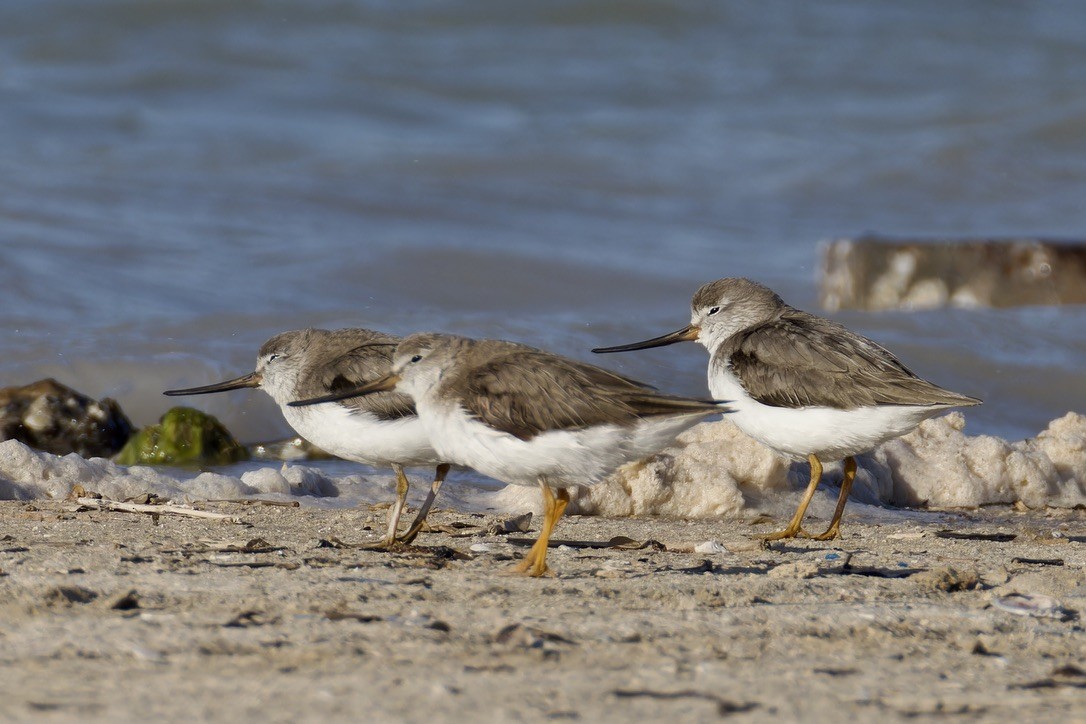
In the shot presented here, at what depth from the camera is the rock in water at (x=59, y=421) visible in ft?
24.0

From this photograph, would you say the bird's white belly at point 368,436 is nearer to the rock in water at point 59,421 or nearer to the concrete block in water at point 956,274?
the rock in water at point 59,421

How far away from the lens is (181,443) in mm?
7242

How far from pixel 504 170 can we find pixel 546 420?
1392 centimetres

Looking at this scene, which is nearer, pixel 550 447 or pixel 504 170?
pixel 550 447

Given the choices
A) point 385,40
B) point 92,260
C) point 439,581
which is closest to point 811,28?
point 385,40

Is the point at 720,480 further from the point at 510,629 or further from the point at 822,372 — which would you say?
the point at 510,629

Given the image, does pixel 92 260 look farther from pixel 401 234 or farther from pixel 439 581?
pixel 439 581

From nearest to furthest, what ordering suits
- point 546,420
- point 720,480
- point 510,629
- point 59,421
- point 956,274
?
point 510,629
point 546,420
point 720,480
point 59,421
point 956,274

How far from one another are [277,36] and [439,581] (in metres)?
20.8

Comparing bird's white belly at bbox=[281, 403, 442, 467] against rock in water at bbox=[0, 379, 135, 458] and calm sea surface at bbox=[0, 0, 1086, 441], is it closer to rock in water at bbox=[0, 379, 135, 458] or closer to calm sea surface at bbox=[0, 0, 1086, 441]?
rock in water at bbox=[0, 379, 135, 458]

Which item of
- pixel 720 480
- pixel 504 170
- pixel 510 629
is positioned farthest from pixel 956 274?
pixel 510 629

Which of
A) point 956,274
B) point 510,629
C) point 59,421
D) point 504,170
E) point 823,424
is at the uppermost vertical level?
point 504,170

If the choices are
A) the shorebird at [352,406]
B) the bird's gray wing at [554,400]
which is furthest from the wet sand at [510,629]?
the bird's gray wing at [554,400]

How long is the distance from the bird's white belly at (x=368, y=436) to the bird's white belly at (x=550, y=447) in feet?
1.57
